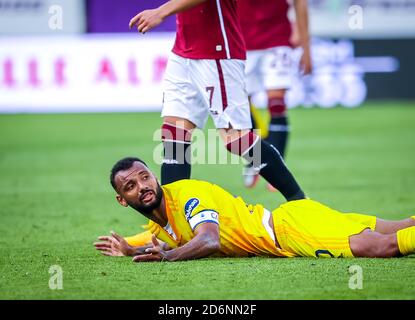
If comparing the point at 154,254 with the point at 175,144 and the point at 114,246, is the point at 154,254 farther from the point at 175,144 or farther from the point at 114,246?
the point at 175,144

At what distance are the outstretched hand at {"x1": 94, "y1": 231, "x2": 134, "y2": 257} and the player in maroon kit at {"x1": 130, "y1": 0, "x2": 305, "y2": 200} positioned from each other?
0.65 metres

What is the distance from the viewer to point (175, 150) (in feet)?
20.4

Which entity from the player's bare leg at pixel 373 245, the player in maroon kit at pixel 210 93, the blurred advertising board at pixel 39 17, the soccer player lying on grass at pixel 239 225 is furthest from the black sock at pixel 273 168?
the blurred advertising board at pixel 39 17

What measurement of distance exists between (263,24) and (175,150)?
3099 millimetres

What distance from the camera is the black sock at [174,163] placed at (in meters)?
6.18

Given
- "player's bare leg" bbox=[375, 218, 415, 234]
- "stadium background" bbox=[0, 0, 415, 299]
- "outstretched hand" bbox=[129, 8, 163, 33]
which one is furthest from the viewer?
"outstretched hand" bbox=[129, 8, 163, 33]

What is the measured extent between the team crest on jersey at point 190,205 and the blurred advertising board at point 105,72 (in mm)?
11890

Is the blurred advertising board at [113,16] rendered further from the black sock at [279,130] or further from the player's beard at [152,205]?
the player's beard at [152,205]

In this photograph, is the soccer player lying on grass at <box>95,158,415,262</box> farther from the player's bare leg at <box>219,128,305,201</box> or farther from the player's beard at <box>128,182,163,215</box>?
the player's bare leg at <box>219,128,305,201</box>

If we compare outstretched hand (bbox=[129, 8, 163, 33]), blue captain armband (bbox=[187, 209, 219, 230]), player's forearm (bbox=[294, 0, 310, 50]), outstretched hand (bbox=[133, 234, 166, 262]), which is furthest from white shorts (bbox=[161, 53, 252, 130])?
player's forearm (bbox=[294, 0, 310, 50])

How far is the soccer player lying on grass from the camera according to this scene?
208 inches

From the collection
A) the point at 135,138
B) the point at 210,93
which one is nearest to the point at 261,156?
the point at 210,93
